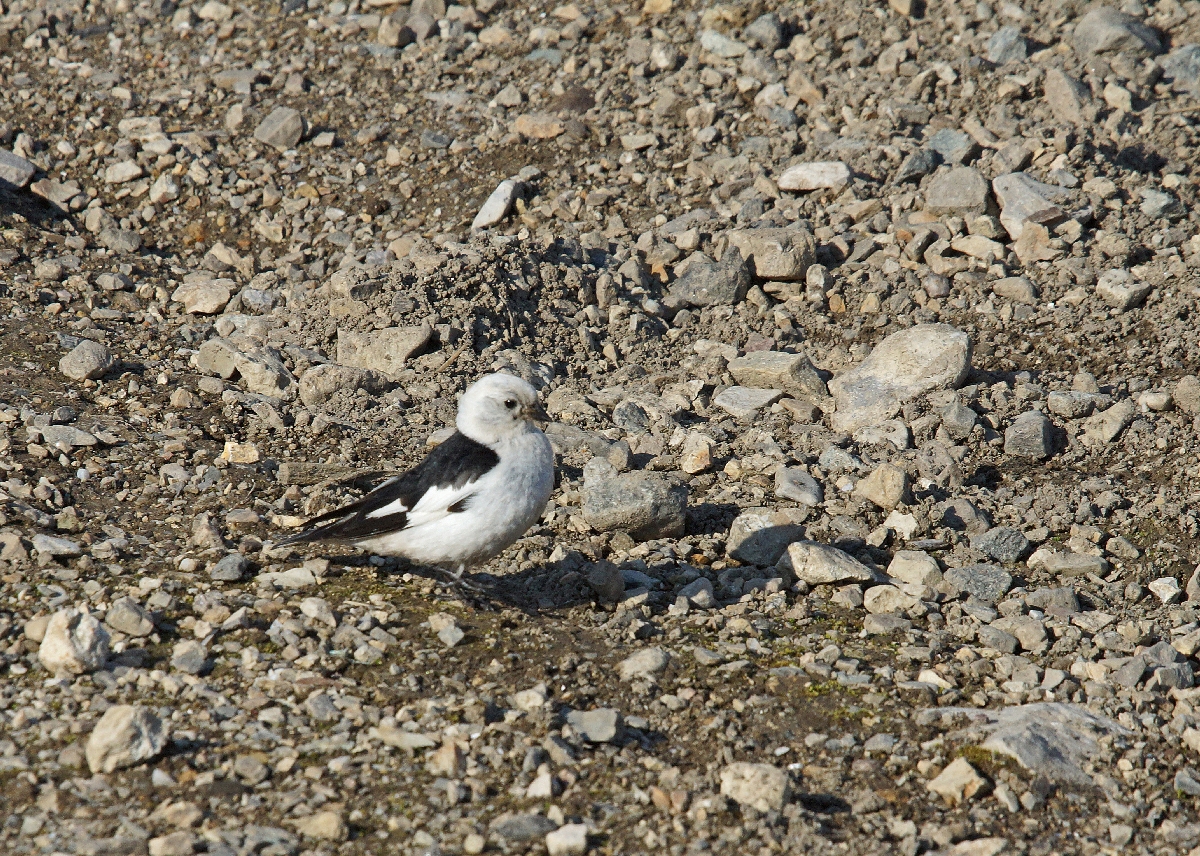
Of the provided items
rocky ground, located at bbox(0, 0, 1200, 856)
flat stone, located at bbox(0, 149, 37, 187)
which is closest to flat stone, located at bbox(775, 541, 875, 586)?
rocky ground, located at bbox(0, 0, 1200, 856)

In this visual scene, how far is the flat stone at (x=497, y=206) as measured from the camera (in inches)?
320

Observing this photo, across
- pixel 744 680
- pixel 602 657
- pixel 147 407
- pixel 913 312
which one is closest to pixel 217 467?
pixel 147 407

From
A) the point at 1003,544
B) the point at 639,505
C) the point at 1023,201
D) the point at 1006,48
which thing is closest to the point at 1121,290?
the point at 1023,201

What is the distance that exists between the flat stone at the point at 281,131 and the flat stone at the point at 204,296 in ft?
5.91

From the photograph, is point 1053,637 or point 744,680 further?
point 1053,637

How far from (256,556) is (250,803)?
1.79m

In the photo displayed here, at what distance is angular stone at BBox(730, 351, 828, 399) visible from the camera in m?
6.72

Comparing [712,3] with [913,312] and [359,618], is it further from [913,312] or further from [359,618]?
[359,618]

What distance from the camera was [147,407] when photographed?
21.0ft

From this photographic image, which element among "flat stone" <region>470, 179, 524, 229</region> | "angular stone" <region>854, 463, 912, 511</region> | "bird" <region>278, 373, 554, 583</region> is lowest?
"angular stone" <region>854, 463, 912, 511</region>

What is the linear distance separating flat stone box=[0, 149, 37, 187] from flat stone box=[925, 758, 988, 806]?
740 cm

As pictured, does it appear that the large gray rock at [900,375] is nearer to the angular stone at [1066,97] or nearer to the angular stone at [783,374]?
the angular stone at [783,374]

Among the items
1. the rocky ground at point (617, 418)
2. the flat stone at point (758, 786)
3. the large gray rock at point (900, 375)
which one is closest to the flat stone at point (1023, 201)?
the rocky ground at point (617, 418)

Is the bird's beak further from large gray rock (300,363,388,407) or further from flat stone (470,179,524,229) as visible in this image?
flat stone (470,179,524,229)
